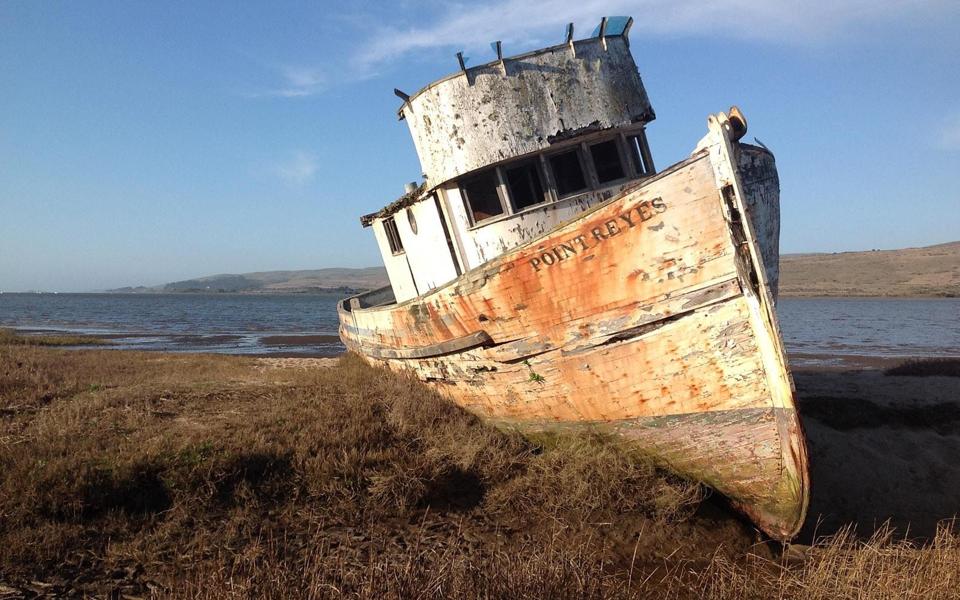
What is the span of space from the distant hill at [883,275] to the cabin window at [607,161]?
39936 millimetres

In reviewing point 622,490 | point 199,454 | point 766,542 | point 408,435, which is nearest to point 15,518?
point 199,454

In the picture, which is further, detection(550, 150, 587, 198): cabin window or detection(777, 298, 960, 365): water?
detection(777, 298, 960, 365): water

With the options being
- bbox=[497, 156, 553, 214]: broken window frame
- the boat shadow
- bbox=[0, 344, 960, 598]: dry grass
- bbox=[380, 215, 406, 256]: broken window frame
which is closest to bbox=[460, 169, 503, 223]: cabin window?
bbox=[497, 156, 553, 214]: broken window frame

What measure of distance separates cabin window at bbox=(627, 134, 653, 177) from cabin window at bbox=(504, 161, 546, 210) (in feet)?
4.09

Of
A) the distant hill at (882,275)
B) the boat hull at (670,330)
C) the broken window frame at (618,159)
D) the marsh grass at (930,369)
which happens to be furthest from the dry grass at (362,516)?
the distant hill at (882,275)

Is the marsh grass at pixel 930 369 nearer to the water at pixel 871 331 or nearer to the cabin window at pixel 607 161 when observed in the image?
the water at pixel 871 331

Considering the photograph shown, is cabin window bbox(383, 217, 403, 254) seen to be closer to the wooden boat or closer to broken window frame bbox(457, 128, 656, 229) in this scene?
the wooden boat

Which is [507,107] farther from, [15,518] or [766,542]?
[15,518]

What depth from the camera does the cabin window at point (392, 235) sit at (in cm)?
864

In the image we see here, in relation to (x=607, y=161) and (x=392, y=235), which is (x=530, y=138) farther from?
(x=392, y=235)

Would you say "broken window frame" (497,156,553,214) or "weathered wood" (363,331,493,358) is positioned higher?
"broken window frame" (497,156,553,214)

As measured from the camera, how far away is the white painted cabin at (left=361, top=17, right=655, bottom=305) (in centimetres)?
626

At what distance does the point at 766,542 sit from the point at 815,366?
10009mm

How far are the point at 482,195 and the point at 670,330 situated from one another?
9.76 feet
